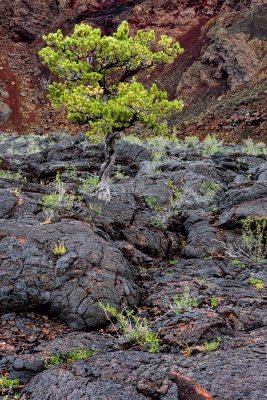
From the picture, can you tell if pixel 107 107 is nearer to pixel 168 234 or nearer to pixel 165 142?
pixel 168 234

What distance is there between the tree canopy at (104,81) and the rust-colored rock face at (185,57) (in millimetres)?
15351

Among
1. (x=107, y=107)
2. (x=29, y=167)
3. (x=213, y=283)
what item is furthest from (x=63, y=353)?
(x=29, y=167)

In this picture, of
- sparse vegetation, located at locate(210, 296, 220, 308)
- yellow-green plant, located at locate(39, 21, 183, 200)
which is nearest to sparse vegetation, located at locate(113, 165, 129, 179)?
yellow-green plant, located at locate(39, 21, 183, 200)

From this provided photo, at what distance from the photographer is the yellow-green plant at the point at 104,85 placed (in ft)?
29.5

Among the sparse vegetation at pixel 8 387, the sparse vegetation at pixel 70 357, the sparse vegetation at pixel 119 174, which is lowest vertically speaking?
the sparse vegetation at pixel 8 387

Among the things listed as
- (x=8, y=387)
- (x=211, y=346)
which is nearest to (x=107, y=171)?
(x=211, y=346)

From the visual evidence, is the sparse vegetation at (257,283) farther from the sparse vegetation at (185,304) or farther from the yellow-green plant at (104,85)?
the yellow-green plant at (104,85)

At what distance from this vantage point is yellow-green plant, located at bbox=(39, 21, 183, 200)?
8977 mm

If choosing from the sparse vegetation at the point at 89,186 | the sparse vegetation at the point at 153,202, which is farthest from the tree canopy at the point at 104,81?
the sparse vegetation at the point at 153,202

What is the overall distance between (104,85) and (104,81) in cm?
10

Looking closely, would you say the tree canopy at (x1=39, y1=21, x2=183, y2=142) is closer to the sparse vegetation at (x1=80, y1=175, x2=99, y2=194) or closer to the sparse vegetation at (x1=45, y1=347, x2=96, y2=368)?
the sparse vegetation at (x1=80, y1=175, x2=99, y2=194)

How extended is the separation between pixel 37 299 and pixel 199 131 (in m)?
22.7

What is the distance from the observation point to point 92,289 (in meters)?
5.68

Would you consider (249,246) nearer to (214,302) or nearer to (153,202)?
(214,302)
